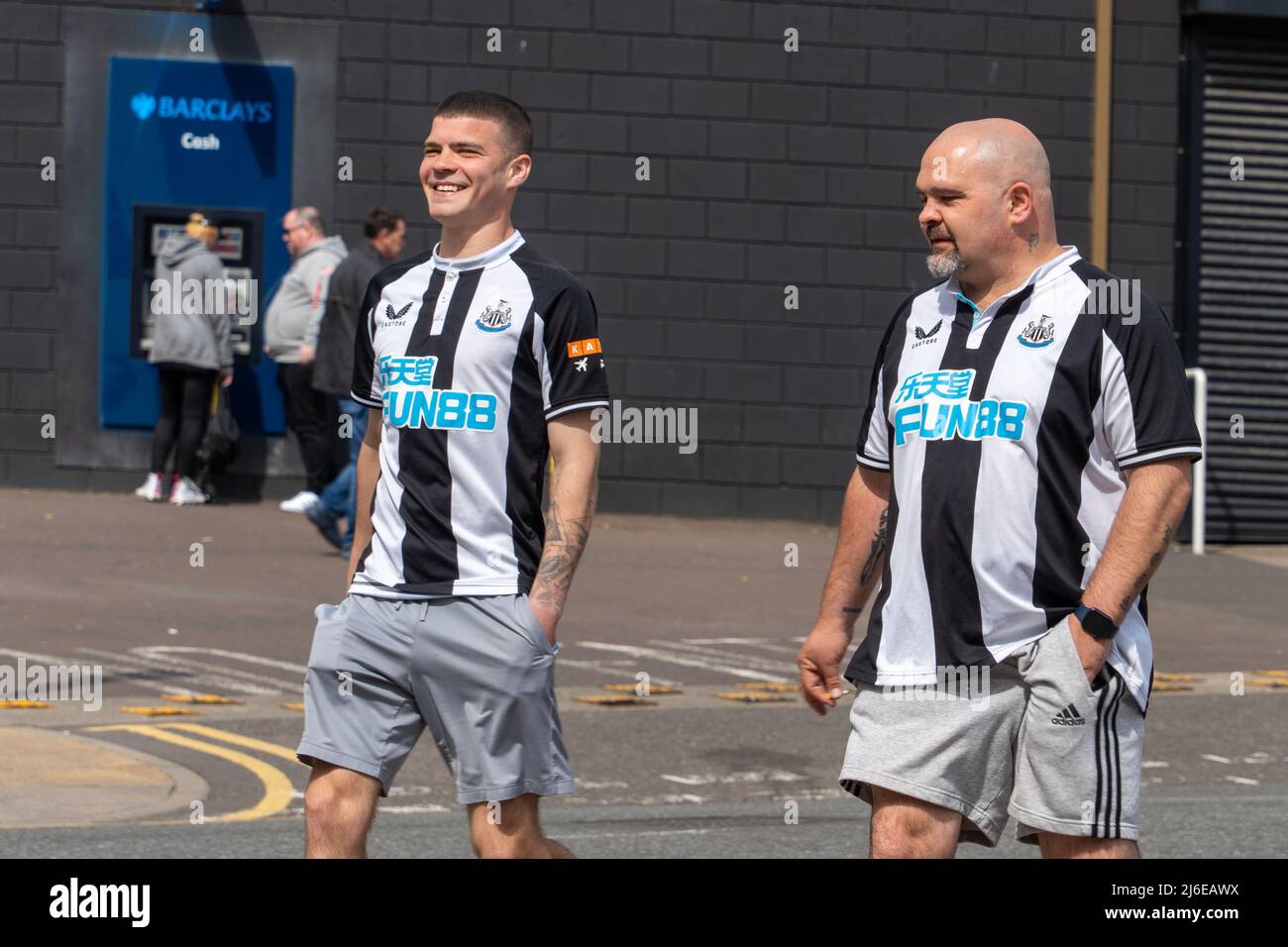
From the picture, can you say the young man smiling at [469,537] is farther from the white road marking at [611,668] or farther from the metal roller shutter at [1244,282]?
the metal roller shutter at [1244,282]

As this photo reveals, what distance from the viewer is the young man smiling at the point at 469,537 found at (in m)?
4.77

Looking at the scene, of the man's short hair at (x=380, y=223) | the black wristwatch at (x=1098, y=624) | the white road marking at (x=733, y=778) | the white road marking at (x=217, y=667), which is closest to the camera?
the black wristwatch at (x=1098, y=624)

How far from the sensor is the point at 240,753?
8.45m

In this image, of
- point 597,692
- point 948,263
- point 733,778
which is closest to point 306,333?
point 597,692

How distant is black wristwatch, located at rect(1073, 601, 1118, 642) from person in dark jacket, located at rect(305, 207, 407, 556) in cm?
870

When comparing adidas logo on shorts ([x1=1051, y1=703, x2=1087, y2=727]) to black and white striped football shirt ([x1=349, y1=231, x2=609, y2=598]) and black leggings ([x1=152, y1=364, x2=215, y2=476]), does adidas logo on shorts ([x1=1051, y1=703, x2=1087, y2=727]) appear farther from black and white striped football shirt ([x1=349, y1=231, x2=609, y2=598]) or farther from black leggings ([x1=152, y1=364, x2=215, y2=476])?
black leggings ([x1=152, y1=364, x2=215, y2=476])

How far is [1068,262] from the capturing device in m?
A: 4.62

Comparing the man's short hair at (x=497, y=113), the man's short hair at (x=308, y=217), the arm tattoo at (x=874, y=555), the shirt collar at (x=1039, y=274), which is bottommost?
the arm tattoo at (x=874, y=555)

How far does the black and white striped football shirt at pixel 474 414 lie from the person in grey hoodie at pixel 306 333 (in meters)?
9.12

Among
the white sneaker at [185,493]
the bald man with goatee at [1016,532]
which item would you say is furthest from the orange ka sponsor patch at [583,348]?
the white sneaker at [185,493]

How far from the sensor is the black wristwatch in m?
4.35

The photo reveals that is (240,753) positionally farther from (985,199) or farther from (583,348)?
(985,199)

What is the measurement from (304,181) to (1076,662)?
12.4 m

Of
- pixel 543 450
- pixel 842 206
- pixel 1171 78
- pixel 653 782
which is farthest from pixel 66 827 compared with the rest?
pixel 1171 78
